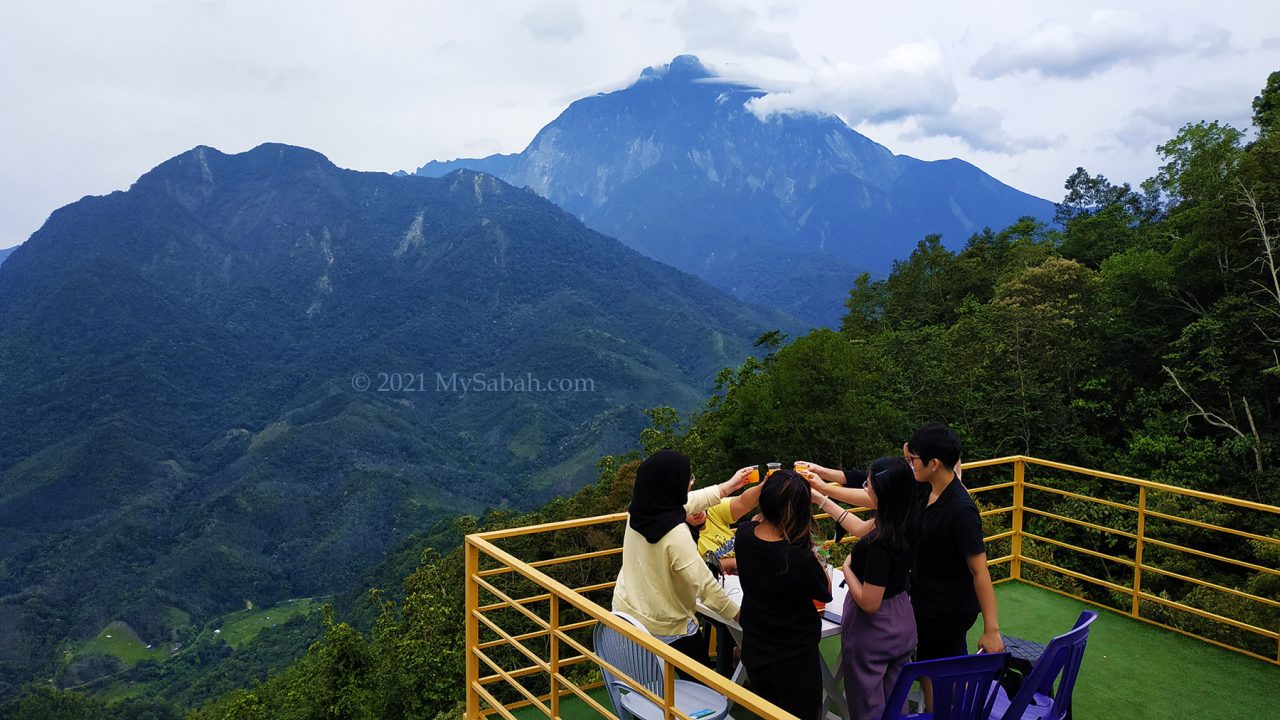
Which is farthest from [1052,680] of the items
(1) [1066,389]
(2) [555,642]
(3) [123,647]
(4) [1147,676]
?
(3) [123,647]

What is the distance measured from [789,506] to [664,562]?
2.39 ft

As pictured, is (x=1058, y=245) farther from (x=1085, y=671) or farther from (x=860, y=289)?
(x=1085, y=671)

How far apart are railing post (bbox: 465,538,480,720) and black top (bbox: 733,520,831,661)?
1292 mm

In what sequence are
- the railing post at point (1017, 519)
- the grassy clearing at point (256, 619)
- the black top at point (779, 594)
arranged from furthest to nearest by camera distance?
the grassy clearing at point (256, 619)
the railing post at point (1017, 519)
the black top at point (779, 594)

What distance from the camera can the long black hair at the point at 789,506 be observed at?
2.34 meters

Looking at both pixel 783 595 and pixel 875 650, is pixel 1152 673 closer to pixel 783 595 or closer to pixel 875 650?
pixel 875 650

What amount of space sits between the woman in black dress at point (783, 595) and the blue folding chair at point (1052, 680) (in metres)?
0.60

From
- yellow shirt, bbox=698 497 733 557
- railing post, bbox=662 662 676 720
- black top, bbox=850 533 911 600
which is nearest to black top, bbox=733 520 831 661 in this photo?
black top, bbox=850 533 911 600

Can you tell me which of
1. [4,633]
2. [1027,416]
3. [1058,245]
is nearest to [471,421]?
[4,633]

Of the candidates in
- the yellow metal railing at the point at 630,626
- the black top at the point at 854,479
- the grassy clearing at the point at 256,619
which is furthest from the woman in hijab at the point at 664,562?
the grassy clearing at the point at 256,619

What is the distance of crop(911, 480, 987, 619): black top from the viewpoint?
2764mm

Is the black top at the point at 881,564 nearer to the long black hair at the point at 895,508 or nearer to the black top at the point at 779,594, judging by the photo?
the long black hair at the point at 895,508

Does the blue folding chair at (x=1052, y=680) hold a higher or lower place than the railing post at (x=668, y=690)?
lower

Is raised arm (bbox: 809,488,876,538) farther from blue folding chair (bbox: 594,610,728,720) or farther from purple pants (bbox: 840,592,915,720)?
blue folding chair (bbox: 594,610,728,720)
